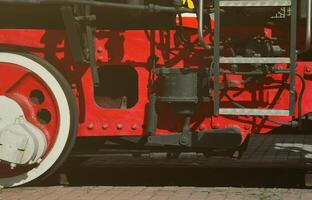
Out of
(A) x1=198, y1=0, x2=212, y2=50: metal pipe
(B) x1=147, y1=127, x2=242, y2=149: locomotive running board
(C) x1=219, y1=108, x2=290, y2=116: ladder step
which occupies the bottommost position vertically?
(B) x1=147, y1=127, x2=242, y2=149: locomotive running board

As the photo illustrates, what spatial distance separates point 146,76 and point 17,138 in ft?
3.61

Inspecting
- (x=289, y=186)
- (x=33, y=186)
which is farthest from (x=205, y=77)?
(x=33, y=186)

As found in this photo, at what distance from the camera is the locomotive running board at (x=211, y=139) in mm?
5020

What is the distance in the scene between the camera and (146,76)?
519cm

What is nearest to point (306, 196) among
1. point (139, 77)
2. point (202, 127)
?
point (202, 127)

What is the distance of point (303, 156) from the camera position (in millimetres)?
7184

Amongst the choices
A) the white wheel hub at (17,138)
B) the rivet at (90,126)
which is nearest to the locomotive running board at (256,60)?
the rivet at (90,126)

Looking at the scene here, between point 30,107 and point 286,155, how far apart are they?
328 centimetres

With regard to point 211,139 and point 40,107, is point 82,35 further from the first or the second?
point 211,139

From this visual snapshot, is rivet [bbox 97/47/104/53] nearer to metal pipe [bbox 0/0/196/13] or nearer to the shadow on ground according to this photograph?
metal pipe [bbox 0/0/196/13]

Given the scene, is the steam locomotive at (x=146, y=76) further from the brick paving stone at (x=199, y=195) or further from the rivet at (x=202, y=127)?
the brick paving stone at (x=199, y=195)

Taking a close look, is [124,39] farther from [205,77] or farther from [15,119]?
[15,119]

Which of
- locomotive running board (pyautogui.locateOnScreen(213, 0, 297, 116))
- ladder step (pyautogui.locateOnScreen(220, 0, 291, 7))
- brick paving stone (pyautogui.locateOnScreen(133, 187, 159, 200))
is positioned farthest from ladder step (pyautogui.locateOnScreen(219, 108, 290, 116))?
brick paving stone (pyautogui.locateOnScreen(133, 187, 159, 200))

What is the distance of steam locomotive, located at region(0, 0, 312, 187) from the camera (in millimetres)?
4977
